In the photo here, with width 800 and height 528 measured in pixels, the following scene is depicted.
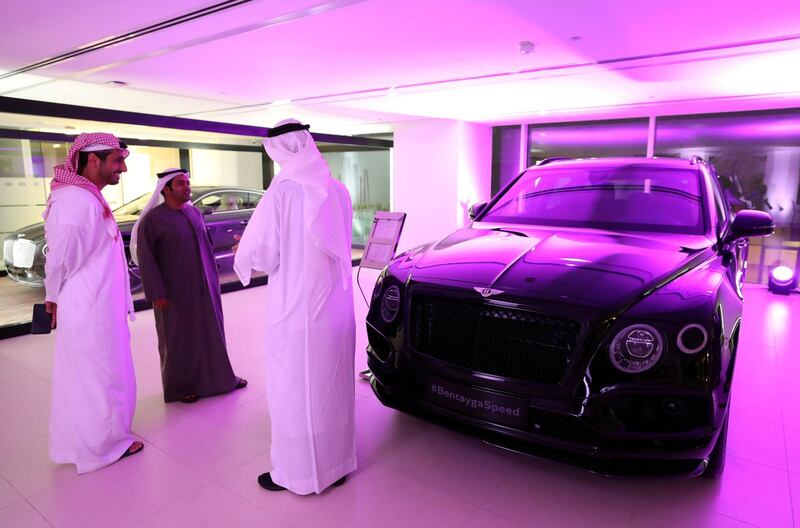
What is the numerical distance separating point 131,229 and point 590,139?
7.26 metres

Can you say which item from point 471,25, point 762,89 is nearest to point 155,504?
point 471,25

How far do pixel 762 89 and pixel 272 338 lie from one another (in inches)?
245

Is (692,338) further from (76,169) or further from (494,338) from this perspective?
(76,169)

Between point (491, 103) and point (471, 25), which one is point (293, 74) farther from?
point (491, 103)


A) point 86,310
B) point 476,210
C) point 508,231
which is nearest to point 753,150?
point 476,210

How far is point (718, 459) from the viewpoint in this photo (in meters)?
2.29

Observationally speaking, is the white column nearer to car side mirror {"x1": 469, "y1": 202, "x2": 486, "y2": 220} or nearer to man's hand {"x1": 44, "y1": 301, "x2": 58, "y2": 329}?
car side mirror {"x1": 469, "y1": 202, "x2": 486, "y2": 220}

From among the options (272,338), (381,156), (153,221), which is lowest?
(272,338)

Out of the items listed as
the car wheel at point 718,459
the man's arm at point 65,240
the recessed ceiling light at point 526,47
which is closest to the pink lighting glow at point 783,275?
the recessed ceiling light at point 526,47

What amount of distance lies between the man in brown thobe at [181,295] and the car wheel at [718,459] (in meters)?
2.71

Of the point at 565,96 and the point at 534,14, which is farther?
the point at 565,96

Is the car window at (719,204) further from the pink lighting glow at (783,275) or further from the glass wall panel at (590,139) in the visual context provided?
the glass wall panel at (590,139)

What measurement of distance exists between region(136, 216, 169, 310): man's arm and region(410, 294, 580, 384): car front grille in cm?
170

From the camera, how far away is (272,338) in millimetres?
2166
